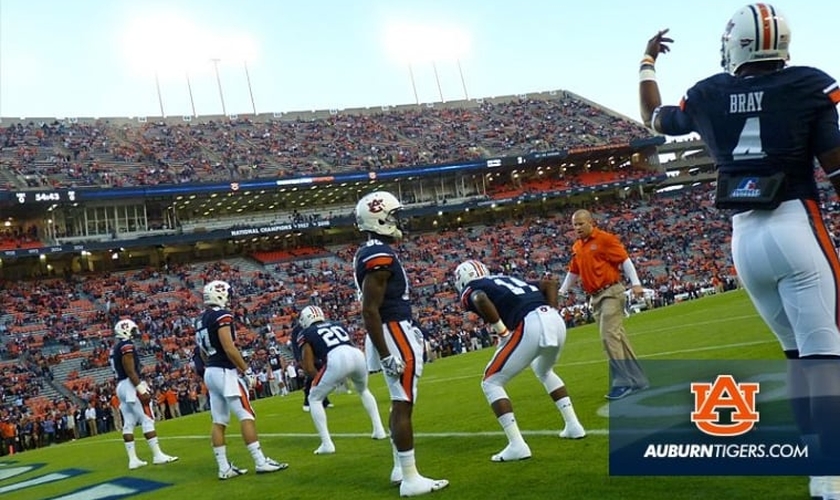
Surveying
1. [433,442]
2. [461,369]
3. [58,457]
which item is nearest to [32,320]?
[58,457]

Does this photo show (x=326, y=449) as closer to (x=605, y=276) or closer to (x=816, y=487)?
(x=605, y=276)

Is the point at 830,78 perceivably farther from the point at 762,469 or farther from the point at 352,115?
the point at 352,115

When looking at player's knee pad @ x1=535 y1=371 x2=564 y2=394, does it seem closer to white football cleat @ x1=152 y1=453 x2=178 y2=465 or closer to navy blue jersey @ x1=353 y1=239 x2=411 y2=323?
navy blue jersey @ x1=353 y1=239 x2=411 y2=323

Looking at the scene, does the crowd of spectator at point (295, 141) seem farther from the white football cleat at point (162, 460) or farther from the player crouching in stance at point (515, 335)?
the player crouching in stance at point (515, 335)

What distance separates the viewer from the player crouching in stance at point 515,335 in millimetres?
6082

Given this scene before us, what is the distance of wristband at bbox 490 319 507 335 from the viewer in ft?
20.7

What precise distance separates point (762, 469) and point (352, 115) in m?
58.0

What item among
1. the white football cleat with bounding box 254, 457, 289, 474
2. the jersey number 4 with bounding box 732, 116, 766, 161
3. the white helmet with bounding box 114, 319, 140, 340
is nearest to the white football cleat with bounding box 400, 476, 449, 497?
the white football cleat with bounding box 254, 457, 289, 474

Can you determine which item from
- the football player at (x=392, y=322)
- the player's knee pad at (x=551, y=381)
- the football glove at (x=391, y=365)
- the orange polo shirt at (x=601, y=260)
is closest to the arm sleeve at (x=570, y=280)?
the orange polo shirt at (x=601, y=260)

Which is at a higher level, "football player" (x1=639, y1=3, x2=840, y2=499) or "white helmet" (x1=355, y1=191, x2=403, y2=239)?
"white helmet" (x1=355, y1=191, x2=403, y2=239)

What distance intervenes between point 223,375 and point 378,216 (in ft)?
11.1

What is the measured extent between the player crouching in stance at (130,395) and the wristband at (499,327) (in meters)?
6.26

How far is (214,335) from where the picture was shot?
26.9 ft

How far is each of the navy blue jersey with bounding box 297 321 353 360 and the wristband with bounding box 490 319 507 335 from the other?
3.44 meters
